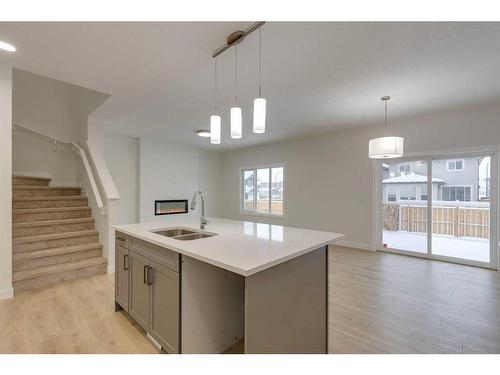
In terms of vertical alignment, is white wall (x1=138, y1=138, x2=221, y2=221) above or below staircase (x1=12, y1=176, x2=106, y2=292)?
above

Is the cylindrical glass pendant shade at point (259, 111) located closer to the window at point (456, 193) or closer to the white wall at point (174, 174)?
the window at point (456, 193)

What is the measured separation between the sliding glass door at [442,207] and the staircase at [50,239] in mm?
5244

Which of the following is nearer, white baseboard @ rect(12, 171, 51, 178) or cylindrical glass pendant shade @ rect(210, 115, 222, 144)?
cylindrical glass pendant shade @ rect(210, 115, 222, 144)

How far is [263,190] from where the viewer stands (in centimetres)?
706

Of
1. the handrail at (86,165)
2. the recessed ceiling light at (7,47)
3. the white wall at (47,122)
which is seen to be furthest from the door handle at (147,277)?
the white wall at (47,122)

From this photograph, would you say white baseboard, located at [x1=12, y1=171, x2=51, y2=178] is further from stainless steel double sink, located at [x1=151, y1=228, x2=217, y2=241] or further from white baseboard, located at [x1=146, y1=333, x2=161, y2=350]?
white baseboard, located at [x1=146, y1=333, x2=161, y2=350]

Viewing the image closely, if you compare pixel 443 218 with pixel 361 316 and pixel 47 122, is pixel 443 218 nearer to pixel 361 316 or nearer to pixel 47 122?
pixel 361 316

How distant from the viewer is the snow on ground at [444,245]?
12.6 feet

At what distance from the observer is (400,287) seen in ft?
9.88

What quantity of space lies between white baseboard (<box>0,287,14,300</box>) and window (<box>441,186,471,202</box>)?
21.0ft

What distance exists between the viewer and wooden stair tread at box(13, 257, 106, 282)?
2904mm

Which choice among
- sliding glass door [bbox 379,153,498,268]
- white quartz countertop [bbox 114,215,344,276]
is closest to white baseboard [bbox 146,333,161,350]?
white quartz countertop [bbox 114,215,344,276]

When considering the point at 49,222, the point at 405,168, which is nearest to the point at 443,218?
the point at 405,168
